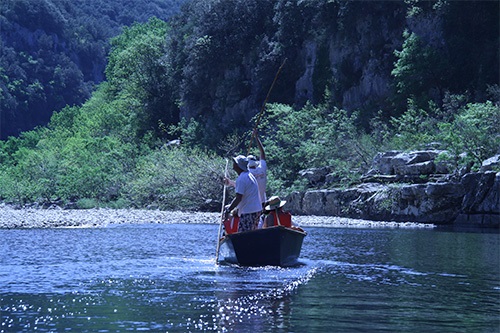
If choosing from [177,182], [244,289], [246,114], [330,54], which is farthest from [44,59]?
[244,289]

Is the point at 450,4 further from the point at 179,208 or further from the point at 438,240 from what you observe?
the point at 438,240

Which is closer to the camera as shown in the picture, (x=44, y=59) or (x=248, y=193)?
(x=248, y=193)

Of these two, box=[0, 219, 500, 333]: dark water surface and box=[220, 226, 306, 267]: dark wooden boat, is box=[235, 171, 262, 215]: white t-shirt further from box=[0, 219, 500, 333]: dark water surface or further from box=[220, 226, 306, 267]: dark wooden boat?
box=[0, 219, 500, 333]: dark water surface

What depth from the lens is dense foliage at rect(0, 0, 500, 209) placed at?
43.5m

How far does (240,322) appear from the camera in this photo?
11.6 metres

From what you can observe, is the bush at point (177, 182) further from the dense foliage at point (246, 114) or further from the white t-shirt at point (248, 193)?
the white t-shirt at point (248, 193)

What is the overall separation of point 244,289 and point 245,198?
131 inches

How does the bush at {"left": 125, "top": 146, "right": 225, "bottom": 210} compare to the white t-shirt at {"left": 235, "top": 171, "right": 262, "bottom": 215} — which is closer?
the white t-shirt at {"left": 235, "top": 171, "right": 262, "bottom": 215}

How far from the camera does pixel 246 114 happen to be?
60281 millimetres

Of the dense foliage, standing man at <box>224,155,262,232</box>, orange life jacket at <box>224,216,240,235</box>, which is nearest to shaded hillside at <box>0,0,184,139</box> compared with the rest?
the dense foliage

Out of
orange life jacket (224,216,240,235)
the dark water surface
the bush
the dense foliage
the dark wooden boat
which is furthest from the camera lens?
the bush

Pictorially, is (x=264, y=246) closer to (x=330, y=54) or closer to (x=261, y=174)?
(x=261, y=174)

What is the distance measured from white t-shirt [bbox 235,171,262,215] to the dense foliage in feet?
65.4

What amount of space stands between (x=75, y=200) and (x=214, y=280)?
3836 cm
